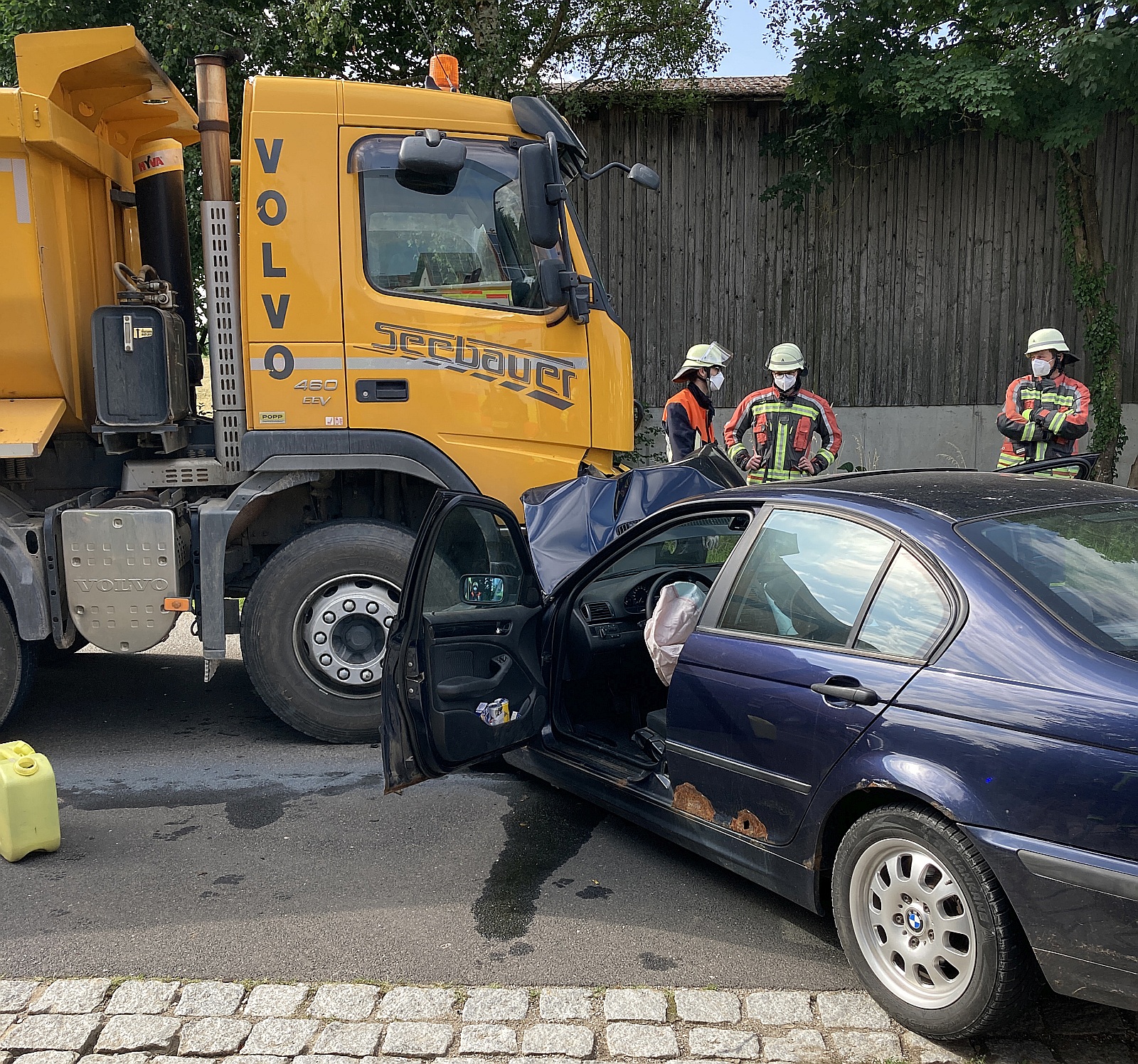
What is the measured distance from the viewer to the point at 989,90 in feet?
30.4

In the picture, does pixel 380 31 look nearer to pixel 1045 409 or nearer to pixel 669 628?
pixel 1045 409

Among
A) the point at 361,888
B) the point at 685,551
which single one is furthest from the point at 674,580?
the point at 361,888

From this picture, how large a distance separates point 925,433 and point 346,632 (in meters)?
8.83

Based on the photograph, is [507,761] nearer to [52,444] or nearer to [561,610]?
[561,610]

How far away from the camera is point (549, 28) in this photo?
9977 mm

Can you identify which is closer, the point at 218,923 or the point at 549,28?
the point at 218,923

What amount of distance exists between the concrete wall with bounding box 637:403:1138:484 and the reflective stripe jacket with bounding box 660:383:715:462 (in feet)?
15.1

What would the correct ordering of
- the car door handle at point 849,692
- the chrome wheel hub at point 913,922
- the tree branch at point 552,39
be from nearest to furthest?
the chrome wheel hub at point 913,922
the car door handle at point 849,692
the tree branch at point 552,39

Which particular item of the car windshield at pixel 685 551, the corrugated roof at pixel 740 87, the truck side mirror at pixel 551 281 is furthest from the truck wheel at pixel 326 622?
the corrugated roof at pixel 740 87

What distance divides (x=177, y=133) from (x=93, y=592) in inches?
113

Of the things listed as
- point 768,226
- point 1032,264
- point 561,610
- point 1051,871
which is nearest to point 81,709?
point 561,610

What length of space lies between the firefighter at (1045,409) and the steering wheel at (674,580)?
377cm

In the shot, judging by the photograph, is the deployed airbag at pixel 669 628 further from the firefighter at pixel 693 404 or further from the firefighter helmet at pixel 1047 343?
the firefighter helmet at pixel 1047 343

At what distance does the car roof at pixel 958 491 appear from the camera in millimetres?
3172
